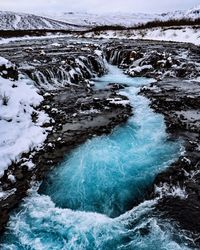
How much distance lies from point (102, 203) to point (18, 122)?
16.8 ft

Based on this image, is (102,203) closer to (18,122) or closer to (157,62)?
(18,122)

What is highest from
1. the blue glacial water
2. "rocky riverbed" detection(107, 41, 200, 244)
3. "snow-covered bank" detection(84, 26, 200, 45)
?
"snow-covered bank" detection(84, 26, 200, 45)

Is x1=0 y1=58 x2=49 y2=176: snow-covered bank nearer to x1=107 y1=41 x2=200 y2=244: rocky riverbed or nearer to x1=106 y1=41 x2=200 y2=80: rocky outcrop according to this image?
Answer: x1=107 y1=41 x2=200 y2=244: rocky riverbed

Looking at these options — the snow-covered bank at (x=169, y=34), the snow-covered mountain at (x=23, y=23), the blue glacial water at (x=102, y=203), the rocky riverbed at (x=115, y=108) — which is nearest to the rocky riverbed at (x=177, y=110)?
the rocky riverbed at (x=115, y=108)

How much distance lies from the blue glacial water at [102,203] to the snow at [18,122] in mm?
1390

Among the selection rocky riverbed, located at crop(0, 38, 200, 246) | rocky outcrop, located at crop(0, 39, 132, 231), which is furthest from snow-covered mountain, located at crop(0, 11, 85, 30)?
rocky outcrop, located at crop(0, 39, 132, 231)

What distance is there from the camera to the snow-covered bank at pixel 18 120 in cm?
851

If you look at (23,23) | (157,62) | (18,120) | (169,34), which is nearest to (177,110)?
(18,120)

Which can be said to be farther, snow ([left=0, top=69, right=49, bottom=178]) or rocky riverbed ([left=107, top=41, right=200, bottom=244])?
snow ([left=0, top=69, right=49, bottom=178])

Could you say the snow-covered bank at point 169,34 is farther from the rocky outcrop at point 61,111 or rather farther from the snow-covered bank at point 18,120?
the snow-covered bank at point 18,120

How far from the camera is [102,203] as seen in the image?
258 inches

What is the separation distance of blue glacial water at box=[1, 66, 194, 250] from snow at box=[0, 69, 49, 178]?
1390 mm

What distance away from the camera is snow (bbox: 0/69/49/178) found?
8483 millimetres

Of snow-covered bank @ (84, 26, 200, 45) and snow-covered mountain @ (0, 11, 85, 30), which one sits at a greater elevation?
snow-covered bank @ (84, 26, 200, 45)
